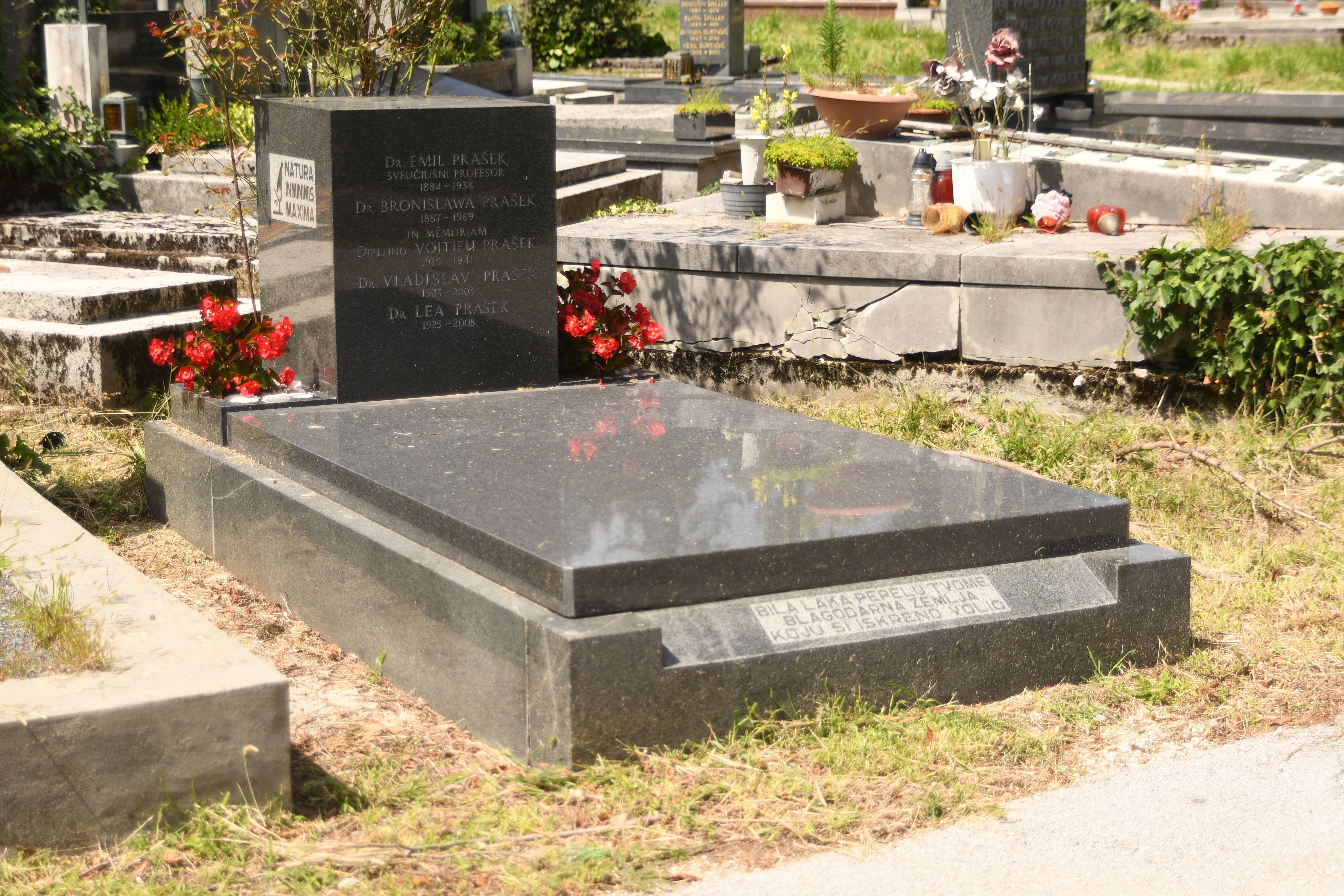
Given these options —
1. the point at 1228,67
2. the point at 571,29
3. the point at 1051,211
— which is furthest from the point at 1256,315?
the point at 571,29

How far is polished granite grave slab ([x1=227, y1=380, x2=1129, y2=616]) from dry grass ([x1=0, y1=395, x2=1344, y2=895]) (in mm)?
376

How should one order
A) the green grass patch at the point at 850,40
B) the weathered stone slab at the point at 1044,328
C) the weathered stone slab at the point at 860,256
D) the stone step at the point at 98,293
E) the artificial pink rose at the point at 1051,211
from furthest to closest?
the green grass patch at the point at 850,40, the artificial pink rose at the point at 1051,211, the stone step at the point at 98,293, the weathered stone slab at the point at 860,256, the weathered stone slab at the point at 1044,328

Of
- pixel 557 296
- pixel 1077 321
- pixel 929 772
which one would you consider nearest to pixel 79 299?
pixel 557 296

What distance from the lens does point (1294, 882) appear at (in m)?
2.90

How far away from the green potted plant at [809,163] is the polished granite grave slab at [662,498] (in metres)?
2.99

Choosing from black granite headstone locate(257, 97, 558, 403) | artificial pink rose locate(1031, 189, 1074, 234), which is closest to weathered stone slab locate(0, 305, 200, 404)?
black granite headstone locate(257, 97, 558, 403)

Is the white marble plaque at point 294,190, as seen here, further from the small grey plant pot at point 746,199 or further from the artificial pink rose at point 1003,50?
the artificial pink rose at point 1003,50

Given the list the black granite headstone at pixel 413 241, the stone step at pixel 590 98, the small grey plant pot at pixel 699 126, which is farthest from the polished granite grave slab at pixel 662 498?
the stone step at pixel 590 98

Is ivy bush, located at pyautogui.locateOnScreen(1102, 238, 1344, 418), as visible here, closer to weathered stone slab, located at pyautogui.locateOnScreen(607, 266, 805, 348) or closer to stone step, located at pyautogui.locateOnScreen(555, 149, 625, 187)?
weathered stone slab, located at pyautogui.locateOnScreen(607, 266, 805, 348)

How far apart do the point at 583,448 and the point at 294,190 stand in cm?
166

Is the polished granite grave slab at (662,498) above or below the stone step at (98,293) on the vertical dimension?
below

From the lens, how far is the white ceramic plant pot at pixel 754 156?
818 centimetres

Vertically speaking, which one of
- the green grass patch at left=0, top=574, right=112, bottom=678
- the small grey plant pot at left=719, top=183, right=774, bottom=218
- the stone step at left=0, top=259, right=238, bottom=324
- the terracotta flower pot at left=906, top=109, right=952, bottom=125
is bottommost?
the green grass patch at left=0, top=574, right=112, bottom=678

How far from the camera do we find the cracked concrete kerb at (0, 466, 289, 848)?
2.82m
